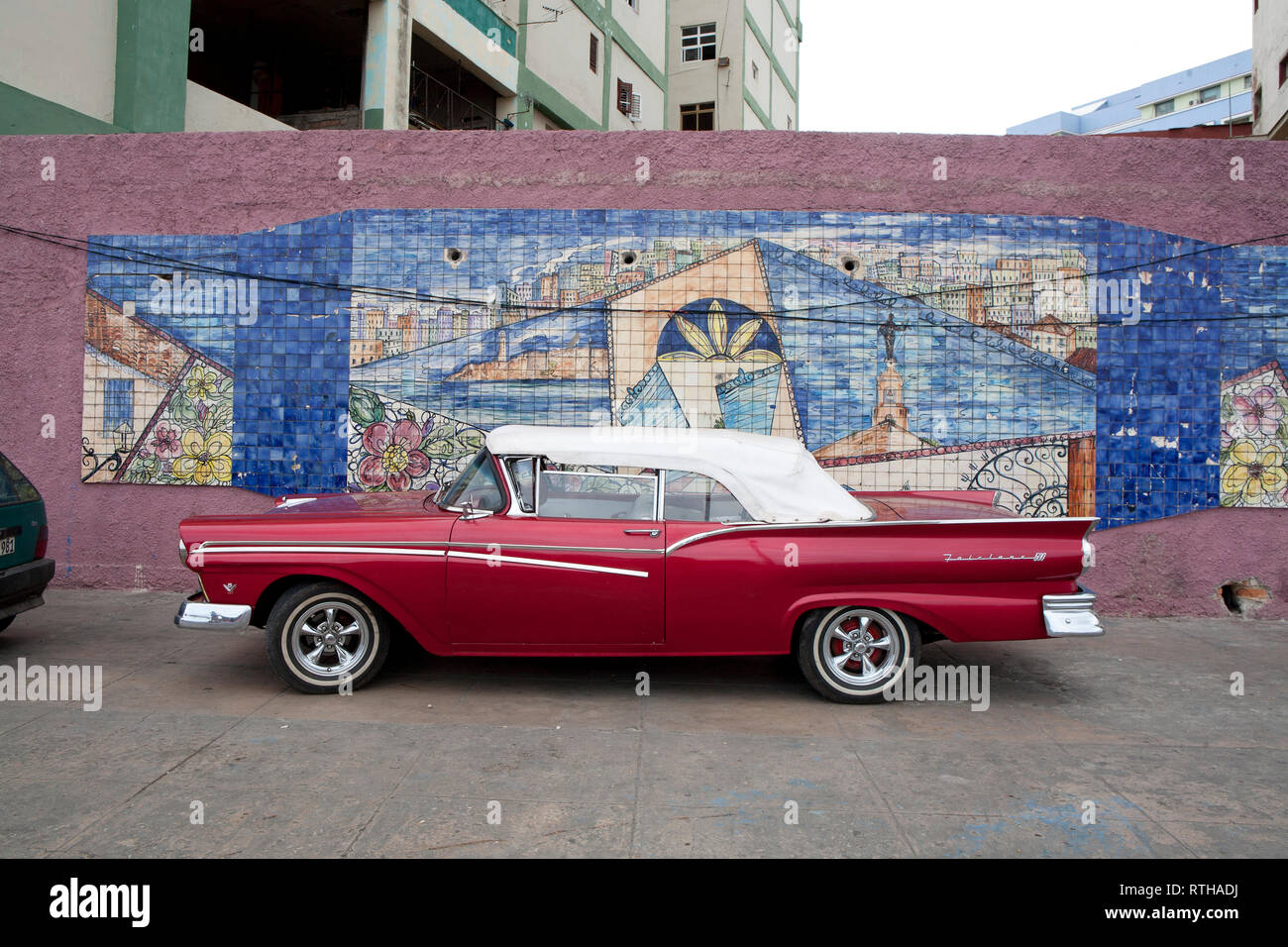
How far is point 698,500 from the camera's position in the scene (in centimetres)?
527

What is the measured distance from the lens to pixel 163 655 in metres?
6.06

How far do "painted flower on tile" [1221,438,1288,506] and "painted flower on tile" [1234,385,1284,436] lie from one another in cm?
14

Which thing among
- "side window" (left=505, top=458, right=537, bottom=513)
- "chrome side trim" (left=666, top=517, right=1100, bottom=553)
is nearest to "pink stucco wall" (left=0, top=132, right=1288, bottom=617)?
"chrome side trim" (left=666, top=517, right=1100, bottom=553)

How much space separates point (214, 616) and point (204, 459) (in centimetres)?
346

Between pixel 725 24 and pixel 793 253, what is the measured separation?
92.3ft

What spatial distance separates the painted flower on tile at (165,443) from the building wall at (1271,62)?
19.5m

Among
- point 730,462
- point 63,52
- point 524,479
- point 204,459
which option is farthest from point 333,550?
point 63,52

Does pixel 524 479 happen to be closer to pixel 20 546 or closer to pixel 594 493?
pixel 594 493

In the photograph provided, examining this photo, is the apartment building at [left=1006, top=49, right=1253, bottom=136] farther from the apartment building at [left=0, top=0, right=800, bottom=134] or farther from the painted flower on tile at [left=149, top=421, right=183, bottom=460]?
the painted flower on tile at [left=149, top=421, right=183, bottom=460]

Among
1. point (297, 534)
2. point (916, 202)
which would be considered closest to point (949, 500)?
point (916, 202)

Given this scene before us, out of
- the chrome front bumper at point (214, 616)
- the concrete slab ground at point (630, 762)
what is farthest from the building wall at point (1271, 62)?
the chrome front bumper at point (214, 616)

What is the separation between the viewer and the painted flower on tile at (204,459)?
8125 millimetres

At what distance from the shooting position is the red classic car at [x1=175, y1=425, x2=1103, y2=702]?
16.7 feet

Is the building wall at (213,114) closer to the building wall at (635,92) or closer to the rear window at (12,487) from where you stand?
the rear window at (12,487)
